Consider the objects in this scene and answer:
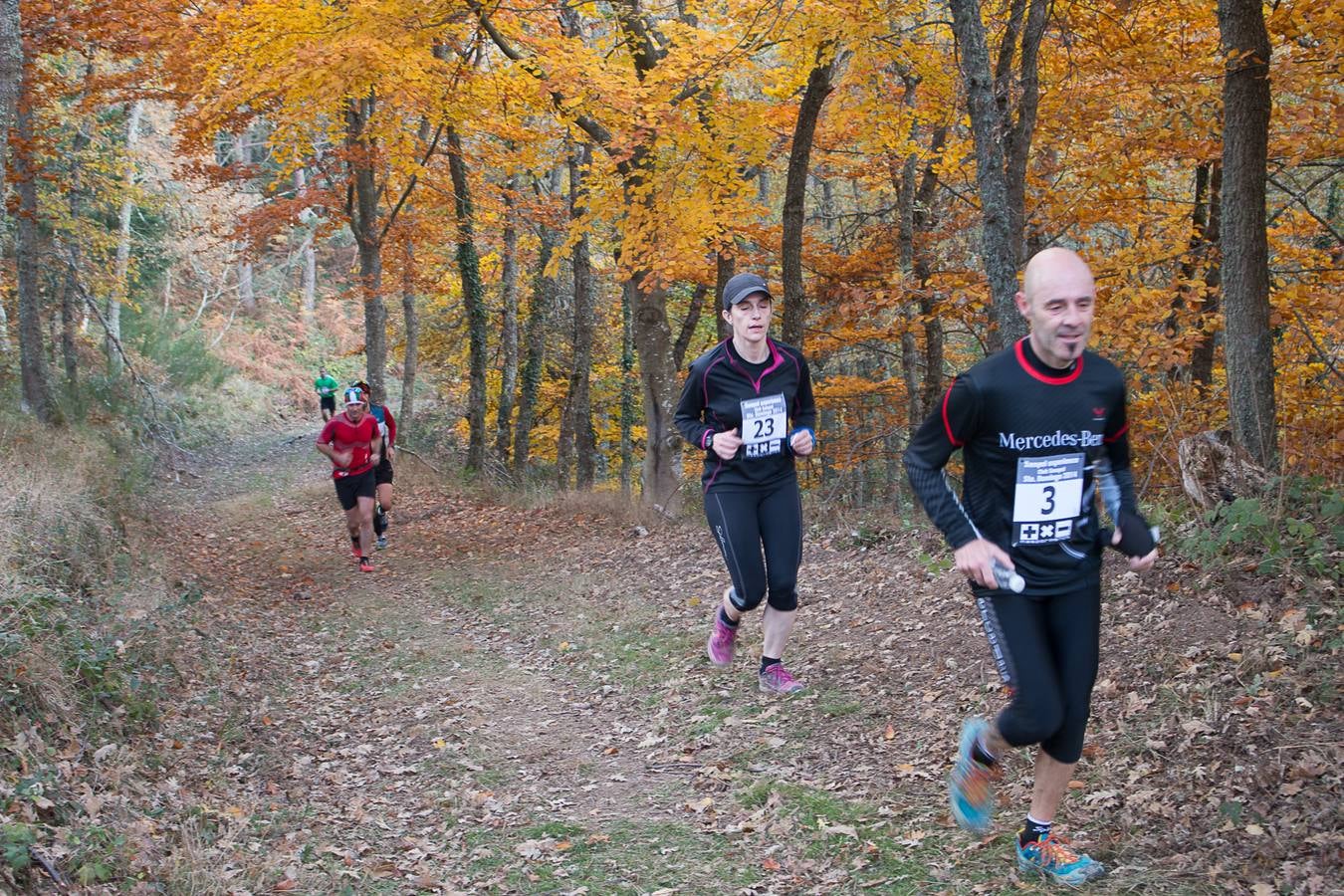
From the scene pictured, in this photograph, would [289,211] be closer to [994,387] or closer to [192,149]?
[192,149]

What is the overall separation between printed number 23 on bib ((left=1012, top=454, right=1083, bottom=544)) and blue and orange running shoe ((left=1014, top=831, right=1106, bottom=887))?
1.28 metres

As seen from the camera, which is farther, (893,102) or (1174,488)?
(893,102)

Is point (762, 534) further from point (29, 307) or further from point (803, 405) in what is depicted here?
point (29, 307)

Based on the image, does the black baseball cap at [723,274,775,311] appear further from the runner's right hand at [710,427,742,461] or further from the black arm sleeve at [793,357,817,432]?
the runner's right hand at [710,427,742,461]

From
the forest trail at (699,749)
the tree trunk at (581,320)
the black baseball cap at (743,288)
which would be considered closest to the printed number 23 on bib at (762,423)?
the black baseball cap at (743,288)

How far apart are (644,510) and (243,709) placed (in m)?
8.18

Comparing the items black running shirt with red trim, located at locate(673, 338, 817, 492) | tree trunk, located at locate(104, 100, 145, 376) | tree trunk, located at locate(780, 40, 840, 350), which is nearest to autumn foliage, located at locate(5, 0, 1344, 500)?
tree trunk, located at locate(780, 40, 840, 350)

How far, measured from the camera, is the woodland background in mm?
7434

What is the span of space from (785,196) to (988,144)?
6.05 meters

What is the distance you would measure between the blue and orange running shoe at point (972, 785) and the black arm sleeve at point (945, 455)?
907mm

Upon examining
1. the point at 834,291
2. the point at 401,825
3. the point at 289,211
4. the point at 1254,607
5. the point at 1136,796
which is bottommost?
the point at 401,825

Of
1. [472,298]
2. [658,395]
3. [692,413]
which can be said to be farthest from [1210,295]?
[472,298]

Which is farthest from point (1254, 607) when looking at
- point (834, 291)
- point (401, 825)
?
point (834, 291)

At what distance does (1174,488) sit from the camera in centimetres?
821
